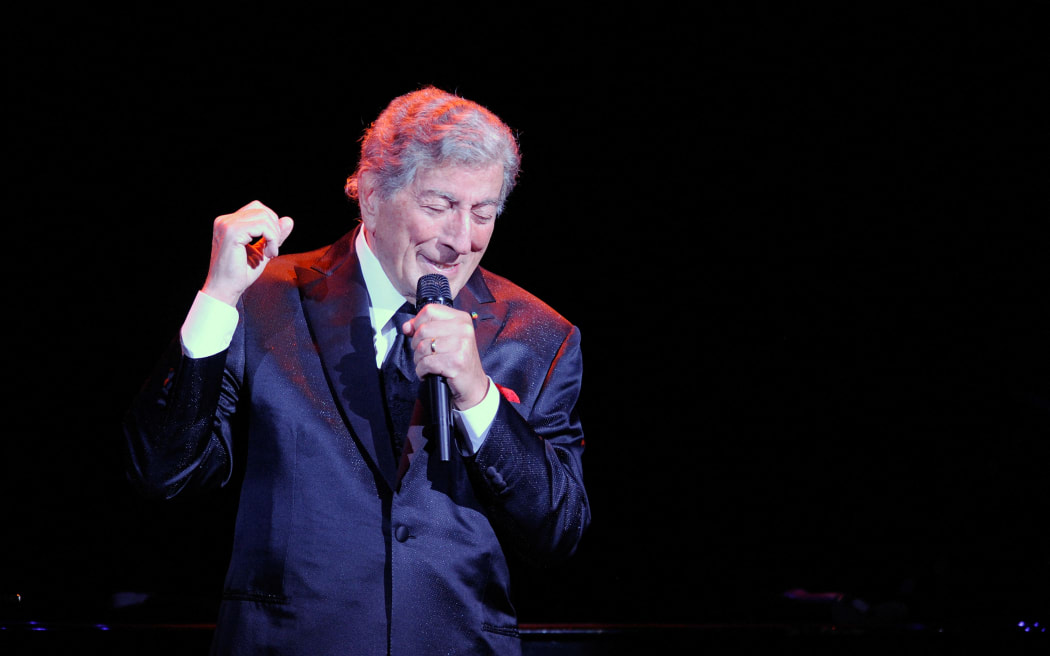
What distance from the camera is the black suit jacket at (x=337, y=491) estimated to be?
1.47 meters

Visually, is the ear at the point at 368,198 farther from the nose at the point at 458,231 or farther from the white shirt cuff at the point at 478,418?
the white shirt cuff at the point at 478,418

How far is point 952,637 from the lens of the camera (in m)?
2.67

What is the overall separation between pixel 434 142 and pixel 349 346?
456 mm

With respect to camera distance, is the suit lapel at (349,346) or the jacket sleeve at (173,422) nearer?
the jacket sleeve at (173,422)

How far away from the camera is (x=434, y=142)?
5.75ft

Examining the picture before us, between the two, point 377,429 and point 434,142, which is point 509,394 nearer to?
point 377,429

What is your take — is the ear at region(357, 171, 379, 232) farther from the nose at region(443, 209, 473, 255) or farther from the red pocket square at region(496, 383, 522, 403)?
the red pocket square at region(496, 383, 522, 403)

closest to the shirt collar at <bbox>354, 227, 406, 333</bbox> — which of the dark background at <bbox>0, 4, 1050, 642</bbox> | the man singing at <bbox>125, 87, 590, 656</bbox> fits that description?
the man singing at <bbox>125, 87, 590, 656</bbox>

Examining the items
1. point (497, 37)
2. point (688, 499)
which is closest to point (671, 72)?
point (497, 37)

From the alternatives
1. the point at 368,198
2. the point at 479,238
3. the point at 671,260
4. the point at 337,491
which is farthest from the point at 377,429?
the point at 671,260

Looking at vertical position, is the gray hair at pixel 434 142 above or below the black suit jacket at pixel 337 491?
above

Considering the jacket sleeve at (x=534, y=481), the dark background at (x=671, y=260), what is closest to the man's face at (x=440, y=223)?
the jacket sleeve at (x=534, y=481)

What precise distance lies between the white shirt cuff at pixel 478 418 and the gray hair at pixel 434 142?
49 cm

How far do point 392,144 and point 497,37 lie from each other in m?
1.60
